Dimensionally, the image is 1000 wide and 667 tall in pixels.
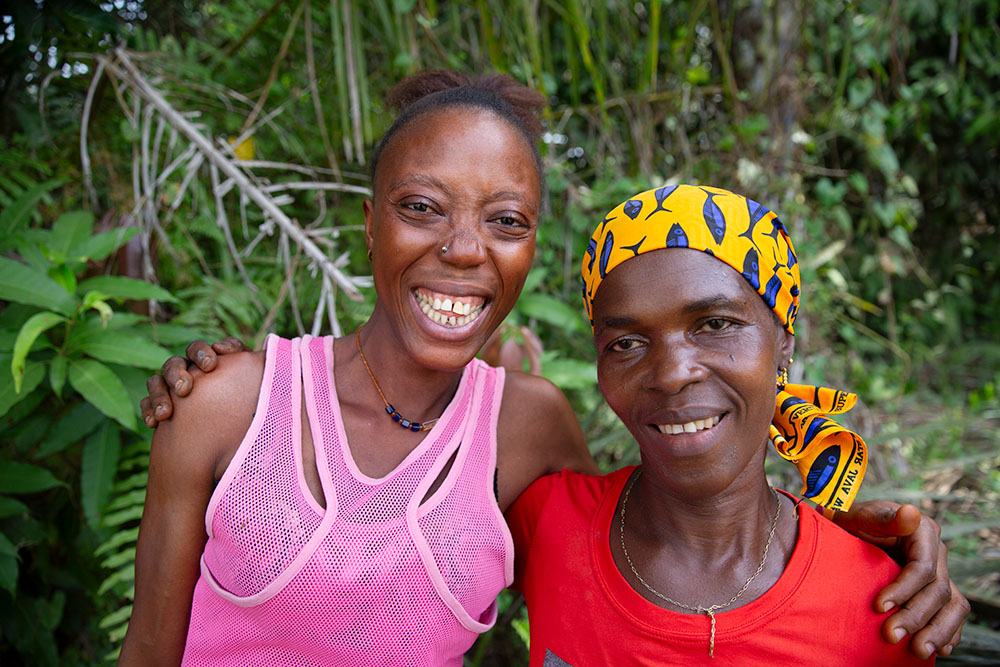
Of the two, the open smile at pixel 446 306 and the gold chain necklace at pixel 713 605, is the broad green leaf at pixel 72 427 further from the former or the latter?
the gold chain necklace at pixel 713 605

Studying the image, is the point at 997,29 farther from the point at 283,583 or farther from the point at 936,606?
the point at 283,583

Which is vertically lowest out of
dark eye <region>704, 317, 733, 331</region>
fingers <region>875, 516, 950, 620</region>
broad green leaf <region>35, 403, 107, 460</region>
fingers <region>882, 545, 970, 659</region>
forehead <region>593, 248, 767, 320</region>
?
broad green leaf <region>35, 403, 107, 460</region>

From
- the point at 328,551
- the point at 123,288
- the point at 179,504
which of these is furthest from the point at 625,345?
the point at 123,288

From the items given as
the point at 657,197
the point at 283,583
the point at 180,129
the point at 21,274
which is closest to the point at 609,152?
the point at 180,129

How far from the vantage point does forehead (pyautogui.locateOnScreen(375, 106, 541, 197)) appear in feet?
5.02

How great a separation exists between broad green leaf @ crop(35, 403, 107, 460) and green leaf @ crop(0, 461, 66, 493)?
5cm

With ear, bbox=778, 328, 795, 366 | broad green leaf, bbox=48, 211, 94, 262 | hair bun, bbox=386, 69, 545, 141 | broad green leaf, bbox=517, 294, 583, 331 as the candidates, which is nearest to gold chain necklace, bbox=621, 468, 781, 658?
ear, bbox=778, 328, 795, 366

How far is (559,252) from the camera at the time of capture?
3.67 metres

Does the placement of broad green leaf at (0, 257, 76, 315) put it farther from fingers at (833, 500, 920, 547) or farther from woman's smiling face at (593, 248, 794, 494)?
fingers at (833, 500, 920, 547)

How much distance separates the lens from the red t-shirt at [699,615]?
4.50 feet

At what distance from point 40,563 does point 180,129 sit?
160 cm

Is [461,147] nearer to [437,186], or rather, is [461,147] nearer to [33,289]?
[437,186]

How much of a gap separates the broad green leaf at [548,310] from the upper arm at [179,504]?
146cm

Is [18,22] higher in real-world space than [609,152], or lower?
higher
